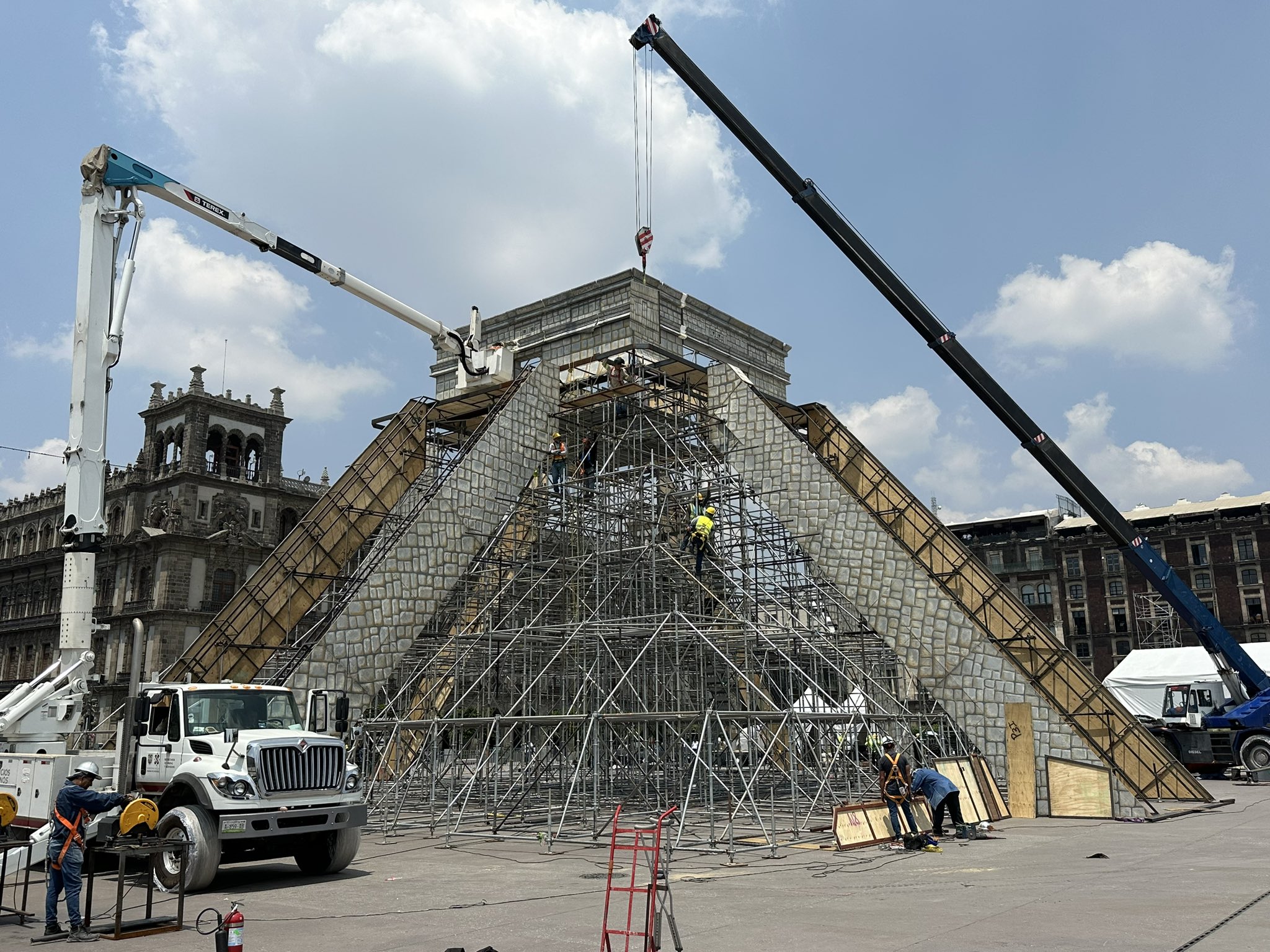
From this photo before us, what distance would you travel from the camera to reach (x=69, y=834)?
10.1m

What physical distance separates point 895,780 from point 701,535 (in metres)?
7.32

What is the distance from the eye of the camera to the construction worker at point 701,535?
71.9ft

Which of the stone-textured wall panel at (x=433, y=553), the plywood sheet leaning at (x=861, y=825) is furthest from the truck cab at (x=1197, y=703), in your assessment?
the stone-textured wall panel at (x=433, y=553)

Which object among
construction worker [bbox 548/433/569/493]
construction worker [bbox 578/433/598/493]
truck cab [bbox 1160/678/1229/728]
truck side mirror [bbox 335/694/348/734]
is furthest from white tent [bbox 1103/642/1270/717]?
truck side mirror [bbox 335/694/348/734]

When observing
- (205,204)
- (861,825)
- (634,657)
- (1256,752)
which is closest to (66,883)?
(861,825)

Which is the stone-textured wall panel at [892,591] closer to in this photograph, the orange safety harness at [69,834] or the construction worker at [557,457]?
the construction worker at [557,457]

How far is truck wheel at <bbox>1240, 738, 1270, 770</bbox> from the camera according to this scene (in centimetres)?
3042

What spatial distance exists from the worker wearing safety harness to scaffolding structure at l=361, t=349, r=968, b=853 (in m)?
7.62

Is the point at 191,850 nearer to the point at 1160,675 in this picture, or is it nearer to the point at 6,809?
the point at 6,809

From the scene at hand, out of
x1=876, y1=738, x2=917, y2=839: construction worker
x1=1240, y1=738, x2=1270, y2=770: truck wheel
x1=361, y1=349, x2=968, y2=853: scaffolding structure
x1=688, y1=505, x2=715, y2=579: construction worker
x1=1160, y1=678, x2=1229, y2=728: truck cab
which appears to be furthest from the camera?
x1=1160, y1=678, x2=1229, y2=728: truck cab

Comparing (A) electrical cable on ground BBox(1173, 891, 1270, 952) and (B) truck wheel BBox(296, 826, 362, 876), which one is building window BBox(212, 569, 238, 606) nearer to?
(B) truck wheel BBox(296, 826, 362, 876)

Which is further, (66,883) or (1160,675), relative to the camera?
(1160,675)

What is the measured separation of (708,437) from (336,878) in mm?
16785

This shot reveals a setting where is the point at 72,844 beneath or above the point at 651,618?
beneath
